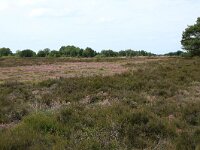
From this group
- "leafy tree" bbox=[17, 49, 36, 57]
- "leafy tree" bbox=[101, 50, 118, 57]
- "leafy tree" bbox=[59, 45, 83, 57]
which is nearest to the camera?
"leafy tree" bbox=[17, 49, 36, 57]

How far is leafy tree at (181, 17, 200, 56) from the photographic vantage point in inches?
1919

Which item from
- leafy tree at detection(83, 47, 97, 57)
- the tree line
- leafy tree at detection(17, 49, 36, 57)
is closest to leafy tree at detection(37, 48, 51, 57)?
the tree line

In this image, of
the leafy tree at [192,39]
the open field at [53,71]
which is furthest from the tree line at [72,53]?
the open field at [53,71]

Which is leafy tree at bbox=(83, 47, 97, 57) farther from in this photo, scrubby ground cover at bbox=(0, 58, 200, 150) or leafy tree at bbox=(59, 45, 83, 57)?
scrubby ground cover at bbox=(0, 58, 200, 150)

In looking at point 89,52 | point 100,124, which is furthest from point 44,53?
point 100,124

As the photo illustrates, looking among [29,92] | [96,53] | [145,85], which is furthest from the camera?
[96,53]

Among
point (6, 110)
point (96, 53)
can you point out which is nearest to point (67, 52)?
point (96, 53)

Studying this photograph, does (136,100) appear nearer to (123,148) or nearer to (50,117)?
(50,117)

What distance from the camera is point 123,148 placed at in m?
6.91

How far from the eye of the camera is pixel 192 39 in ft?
164

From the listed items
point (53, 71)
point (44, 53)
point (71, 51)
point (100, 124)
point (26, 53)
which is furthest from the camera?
point (71, 51)

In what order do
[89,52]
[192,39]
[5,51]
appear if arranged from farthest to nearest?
[5,51] → [89,52] → [192,39]

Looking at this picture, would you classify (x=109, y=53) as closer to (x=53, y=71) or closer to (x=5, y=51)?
(x=5, y=51)

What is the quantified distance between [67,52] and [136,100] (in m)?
85.3
